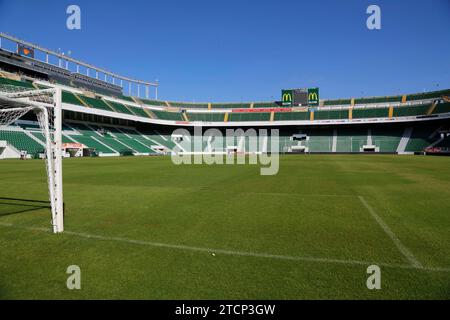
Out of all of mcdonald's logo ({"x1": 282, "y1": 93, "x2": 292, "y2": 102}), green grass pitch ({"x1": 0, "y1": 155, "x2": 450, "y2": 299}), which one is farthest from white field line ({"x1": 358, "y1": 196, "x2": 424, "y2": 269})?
mcdonald's logo ({"x1": 282, "y1": 93, "x2": 292, "y2": 102})

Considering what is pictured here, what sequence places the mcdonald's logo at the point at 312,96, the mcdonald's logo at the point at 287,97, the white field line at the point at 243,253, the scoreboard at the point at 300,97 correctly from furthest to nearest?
the mcdonald's logo at the point at 287,97 < the scoreboard at the point at 300,97 < the mcdonald's logo at the point at 312,96 < the white field line at the point at 243,253

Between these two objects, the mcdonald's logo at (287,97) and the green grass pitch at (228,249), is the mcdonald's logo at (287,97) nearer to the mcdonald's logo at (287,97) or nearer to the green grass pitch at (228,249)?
the mcdonald's logo at (287,97)

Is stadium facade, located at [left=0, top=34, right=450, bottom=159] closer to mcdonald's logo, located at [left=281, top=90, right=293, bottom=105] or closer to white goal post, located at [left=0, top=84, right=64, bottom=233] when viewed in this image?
mcdonald's logo, located at [left=281, top=90, right=293, bottom=105]

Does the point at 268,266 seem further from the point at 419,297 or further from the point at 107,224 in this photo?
the point at 107,224

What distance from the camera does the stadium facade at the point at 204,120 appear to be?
49094 millimetres

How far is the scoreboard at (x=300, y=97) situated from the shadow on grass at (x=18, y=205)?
68.0 metres

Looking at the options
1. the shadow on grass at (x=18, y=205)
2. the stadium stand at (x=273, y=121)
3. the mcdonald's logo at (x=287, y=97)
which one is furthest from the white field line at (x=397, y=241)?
the mcdonald's logo at (x=287, y=97)

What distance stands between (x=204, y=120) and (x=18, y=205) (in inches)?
2746

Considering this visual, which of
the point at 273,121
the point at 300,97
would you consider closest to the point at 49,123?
the point at 273,121

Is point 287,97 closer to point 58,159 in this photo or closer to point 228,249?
point 58,159

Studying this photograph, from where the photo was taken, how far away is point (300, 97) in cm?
7056

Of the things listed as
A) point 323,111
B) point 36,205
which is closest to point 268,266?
point 36,205

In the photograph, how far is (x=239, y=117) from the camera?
7500cm

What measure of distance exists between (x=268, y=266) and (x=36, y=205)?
7.27 metres
